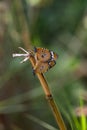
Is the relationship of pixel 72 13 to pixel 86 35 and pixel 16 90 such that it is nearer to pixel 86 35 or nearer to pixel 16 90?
pixel 86 35

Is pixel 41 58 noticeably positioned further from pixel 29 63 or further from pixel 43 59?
pixel 29 63

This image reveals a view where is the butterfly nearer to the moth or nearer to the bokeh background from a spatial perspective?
the moth

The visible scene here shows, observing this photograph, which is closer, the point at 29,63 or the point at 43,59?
the point at 43,59

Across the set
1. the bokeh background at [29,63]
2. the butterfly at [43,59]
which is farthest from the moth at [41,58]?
the bokeh background at [29,63]

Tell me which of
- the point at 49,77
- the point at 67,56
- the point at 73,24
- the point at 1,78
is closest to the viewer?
the point at 1,78

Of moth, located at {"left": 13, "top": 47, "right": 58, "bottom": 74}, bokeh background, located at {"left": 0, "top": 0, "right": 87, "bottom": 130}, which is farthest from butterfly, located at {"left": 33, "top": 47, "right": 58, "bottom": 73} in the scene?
bokeh background, located at {"left": 0, "top": 0, "right": 87, "bottom": 130}

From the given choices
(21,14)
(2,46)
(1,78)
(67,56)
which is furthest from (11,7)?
(1,78)

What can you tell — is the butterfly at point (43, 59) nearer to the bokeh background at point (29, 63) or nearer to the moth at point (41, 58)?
the moth at point (41, 58)

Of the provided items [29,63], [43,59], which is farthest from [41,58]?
[29,63]
